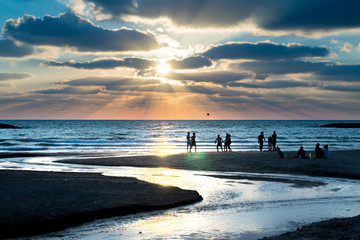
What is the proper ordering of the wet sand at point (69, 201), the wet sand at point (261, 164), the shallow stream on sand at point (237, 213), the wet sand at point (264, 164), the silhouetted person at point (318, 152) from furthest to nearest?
the silhouetted person at point (318, 152)
the wet sand at point (261, 164)
the wet sand at point (264, 164)
the wet sand at point (69, 201)
the shallow stream on sand at point (237, 213)

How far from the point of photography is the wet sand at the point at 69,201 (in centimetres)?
998

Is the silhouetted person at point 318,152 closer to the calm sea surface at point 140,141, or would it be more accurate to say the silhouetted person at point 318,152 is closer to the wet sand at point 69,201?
the wet sand at point 69,201

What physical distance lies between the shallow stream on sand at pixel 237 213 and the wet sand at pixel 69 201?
51 centimetres

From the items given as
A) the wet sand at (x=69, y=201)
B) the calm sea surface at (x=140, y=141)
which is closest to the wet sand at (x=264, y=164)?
the wet sand at (x=69, y=201)

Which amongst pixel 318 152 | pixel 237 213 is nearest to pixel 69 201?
pixel 237 213

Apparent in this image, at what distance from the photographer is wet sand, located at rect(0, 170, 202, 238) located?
998cm

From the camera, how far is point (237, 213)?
11797 mm

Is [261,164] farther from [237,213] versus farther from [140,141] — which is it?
[140,141]

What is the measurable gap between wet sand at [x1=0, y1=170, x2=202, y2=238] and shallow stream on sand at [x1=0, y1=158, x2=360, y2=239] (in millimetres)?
509

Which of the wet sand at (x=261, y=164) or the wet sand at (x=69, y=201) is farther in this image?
the wet sand at (x=261, y=164)

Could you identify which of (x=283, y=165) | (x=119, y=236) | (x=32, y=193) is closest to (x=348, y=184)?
(x=283, y=165)

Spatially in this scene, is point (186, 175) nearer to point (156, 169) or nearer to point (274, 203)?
point (156, 169)

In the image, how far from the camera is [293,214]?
11578 mm

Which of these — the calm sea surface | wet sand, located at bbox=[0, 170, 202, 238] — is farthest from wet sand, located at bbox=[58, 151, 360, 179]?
the calm sea surface
